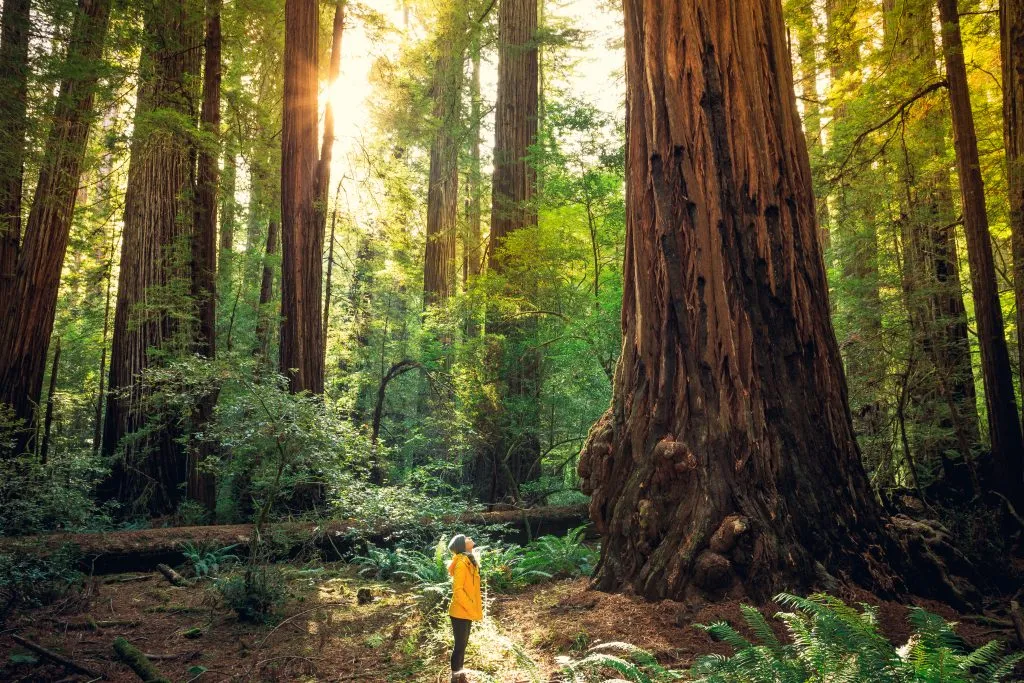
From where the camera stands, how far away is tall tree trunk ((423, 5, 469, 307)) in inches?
483

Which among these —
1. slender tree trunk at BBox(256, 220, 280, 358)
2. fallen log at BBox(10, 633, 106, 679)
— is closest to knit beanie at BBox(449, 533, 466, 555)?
fallen log at BBox(10, 633, 106, 679)

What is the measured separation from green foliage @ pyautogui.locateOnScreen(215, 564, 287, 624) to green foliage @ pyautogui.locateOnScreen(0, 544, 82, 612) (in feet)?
5.01

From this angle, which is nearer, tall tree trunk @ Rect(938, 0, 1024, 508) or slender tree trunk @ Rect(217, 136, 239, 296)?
tall tree trunk @ Rect(938, 0, 1024, 508)

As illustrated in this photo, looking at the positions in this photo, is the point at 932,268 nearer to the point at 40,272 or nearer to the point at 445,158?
the point at 445,158

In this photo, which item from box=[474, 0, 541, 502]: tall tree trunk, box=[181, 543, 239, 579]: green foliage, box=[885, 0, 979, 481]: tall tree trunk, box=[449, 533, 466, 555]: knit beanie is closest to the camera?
box=[449, 533, 466, 555]: knit beanie

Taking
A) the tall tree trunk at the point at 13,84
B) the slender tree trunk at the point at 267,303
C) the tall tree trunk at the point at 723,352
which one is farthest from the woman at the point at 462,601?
the slender tree trunk at the point at 267,303

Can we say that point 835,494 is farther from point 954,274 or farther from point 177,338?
point 177,338

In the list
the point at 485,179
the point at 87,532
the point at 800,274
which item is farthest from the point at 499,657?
the point at 485,179

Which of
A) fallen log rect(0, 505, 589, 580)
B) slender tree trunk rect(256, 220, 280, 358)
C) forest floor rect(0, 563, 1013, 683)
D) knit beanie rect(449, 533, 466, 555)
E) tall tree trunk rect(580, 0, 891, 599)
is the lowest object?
forest floor rect(0, 563, 1013, 683)

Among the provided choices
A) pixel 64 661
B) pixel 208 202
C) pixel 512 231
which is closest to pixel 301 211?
pixel 208 202

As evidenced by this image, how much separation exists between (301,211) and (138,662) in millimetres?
7189

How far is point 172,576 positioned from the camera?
670 centimetres

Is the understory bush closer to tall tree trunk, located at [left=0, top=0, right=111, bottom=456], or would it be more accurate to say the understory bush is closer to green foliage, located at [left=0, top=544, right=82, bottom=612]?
green foliage, located at [left=0, top=544, right=82, bottom=612]

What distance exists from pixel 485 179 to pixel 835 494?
15.9 m
